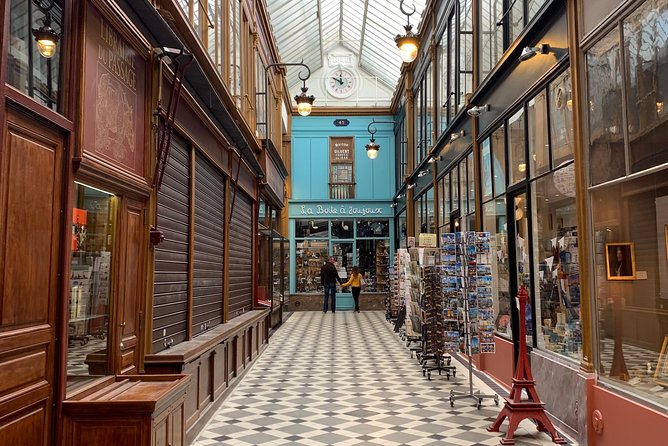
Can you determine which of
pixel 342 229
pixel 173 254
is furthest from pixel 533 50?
pixel 342 229

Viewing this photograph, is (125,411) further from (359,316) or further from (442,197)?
(359,316)

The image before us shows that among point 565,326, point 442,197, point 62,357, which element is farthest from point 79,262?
point 442,197

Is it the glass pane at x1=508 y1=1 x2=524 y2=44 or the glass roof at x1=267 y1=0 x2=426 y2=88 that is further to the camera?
the glass roof at x1=267 y1=0 x2=426 y2=88

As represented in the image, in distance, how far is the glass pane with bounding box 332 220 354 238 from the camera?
20.6m

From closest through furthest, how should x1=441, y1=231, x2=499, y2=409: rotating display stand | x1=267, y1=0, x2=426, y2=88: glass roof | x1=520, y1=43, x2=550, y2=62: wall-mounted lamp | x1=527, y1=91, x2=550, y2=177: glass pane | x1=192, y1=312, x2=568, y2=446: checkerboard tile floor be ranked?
x1=192, y1=312, x2=568, y2=446: checkerboard tile floor, x1=520, y1=43, x2=550, y2=62: wall-mounted lamp, x1=527, y1=91, x2=550, y2=177: glass pane, x1=441, y1=231, x2=499, y2=409: rotating display stand, x1=267, y1=0, x2=426, y2=88: glass roof

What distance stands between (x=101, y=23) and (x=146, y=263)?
175 centimetres

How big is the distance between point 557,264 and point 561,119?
1452 mm

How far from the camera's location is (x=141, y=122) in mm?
4371

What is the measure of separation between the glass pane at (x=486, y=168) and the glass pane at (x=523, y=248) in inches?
44.5

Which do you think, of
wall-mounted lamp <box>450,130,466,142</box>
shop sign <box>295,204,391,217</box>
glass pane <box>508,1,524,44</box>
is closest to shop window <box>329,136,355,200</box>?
shop sign <box>295,204,391,217</box>

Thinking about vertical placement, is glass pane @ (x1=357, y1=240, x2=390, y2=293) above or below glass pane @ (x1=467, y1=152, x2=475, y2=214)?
below

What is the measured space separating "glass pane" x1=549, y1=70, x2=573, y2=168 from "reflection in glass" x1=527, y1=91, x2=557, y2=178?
128 millimetres

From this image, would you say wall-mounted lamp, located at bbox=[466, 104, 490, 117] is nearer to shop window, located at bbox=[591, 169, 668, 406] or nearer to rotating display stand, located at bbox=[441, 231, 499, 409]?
rotating display stand, located at bbox=[441, 231, 499, 409]

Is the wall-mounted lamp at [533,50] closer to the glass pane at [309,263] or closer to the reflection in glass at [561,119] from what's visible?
the reflection in glass at [561,119]
